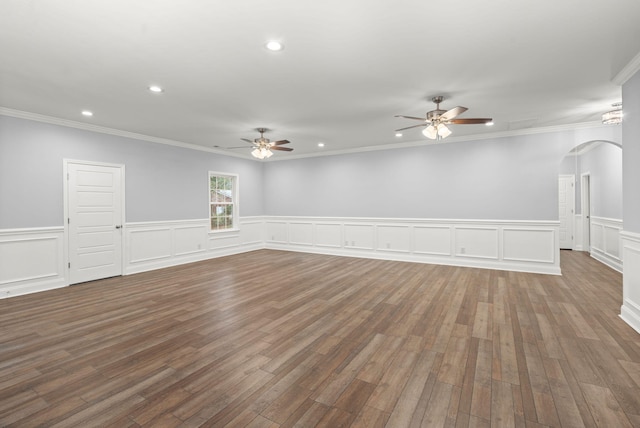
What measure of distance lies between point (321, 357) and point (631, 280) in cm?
355

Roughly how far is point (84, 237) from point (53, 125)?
6.30ft

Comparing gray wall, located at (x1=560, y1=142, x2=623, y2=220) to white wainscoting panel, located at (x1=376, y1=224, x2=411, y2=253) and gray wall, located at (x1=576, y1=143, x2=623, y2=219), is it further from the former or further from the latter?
white wainscoting panel, located at (x1=376, y1=224, x2=411, y2=253)

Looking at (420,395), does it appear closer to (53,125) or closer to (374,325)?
(374,325)

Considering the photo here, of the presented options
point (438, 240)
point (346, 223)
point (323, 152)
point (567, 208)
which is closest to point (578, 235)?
point (567, 208)

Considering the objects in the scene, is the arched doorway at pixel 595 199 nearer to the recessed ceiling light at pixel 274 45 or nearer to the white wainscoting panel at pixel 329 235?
the white wainscoting panel at pixel 329 235

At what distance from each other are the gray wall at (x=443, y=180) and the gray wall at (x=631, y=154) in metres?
2.21

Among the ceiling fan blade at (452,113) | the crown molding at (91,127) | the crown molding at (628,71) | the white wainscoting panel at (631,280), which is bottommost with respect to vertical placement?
the white wainscoting panel at (631,280)

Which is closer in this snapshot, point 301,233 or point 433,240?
point 433,240

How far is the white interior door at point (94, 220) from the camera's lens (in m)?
4.95

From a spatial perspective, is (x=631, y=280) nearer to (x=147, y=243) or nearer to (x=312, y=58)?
(x=312, y=58)

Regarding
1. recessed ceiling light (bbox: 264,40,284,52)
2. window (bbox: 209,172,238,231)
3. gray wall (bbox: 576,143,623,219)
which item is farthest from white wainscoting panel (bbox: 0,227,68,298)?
gray wall (bbox: 576,143,623,219)

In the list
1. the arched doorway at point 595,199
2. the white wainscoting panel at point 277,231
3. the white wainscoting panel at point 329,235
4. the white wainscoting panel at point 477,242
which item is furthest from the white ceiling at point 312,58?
the white wainscoting panel at point 277,231

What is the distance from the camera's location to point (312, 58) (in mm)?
2834

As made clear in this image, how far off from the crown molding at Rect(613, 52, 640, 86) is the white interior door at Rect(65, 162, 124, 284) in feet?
24.7
